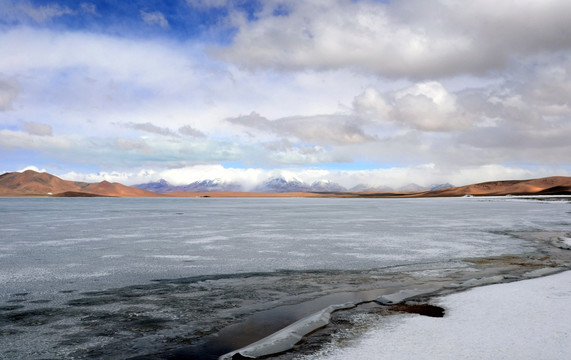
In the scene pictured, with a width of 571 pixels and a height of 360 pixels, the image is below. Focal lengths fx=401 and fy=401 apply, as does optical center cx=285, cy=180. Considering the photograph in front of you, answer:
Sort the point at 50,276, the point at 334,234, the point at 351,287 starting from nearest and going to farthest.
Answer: the point at 351,287 < the point at 50,276 < the point at 334,234

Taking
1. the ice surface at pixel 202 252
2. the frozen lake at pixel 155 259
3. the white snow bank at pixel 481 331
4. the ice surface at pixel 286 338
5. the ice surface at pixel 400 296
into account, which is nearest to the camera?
the white snow bank at pixel 481 331

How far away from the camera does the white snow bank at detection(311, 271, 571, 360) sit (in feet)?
16.3

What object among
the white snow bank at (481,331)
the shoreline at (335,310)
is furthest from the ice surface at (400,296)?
the white snow bank at (481,331)

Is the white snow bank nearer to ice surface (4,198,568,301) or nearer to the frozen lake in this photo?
the frozen lake

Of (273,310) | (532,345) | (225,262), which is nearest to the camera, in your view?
(532,345)

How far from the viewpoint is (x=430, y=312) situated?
6914mm

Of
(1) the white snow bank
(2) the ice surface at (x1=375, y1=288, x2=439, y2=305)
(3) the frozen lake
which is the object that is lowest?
(3) the frozen lake

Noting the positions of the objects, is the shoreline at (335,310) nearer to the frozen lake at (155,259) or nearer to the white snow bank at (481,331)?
the white snow bank at (481,331)

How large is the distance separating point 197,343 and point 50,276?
255 inches

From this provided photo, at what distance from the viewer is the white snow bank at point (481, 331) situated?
16.3 ft

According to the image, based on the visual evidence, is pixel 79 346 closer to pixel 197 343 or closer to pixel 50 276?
pixel 197 343

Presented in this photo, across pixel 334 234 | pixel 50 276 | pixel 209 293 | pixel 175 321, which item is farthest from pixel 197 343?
pixel 334 234

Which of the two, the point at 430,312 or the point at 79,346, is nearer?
the point at 79,346

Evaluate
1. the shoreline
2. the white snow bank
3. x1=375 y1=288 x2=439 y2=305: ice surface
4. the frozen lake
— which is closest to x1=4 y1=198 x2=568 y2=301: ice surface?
the frozen lake
